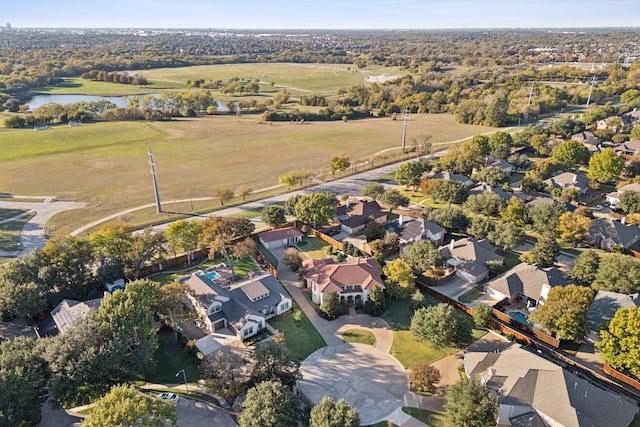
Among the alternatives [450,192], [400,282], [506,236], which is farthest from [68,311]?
[450,192]

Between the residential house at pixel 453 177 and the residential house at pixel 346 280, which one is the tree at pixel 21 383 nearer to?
the residential house at pixel 346 280

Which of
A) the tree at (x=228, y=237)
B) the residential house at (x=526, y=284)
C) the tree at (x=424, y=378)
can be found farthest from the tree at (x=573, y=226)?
the tree at (x=228, y=237)

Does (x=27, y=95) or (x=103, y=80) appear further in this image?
(x=103, y=80)

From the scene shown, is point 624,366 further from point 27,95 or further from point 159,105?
point 27,95

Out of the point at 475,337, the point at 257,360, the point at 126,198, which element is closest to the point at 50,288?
the point at 257,360

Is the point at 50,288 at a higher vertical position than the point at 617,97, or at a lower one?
lower

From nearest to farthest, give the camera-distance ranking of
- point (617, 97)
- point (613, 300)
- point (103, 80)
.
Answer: point (613, 300)
point (617, 97)
point (103, 80)
